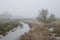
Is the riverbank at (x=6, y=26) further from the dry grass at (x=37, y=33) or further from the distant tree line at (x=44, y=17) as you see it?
the distant tree line at (x=44, y=17)

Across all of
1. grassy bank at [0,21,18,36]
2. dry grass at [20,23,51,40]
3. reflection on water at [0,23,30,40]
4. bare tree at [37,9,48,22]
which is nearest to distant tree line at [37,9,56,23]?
bare tree at [37,9,48,22]

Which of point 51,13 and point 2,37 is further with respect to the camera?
point 51,13

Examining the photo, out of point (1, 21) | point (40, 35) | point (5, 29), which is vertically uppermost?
point (1, 21)

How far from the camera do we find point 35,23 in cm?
219

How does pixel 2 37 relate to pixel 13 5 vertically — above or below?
below

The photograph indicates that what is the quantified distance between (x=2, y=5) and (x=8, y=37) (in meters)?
0.60

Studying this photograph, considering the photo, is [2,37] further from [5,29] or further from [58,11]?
[58,11]

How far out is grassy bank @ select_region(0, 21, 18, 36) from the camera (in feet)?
6.84

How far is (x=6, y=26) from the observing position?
212cm

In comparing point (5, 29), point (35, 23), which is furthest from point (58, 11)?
point (5, 29)

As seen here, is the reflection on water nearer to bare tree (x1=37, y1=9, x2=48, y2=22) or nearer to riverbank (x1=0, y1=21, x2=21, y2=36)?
riverbank (x1=0, y1=21, x2=21, y2=36)

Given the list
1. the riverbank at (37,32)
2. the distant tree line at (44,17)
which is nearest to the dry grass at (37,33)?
the riverbank at (37,32)

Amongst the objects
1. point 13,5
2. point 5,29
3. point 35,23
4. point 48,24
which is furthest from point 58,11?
point 5,29

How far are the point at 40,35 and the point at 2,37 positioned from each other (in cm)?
67
